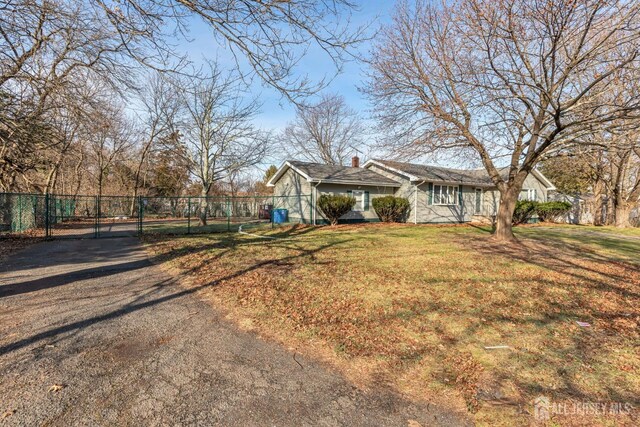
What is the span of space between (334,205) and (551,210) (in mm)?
16843

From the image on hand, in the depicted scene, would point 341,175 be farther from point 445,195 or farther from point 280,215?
point 445,195

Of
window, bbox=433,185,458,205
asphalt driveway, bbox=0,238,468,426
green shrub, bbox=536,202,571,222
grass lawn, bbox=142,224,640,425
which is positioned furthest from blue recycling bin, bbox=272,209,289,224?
green shrub, bbox=536,202,571,222

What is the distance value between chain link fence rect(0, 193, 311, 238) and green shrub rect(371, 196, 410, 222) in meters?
4.09

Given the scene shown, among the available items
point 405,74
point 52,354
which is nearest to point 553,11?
point 405,74

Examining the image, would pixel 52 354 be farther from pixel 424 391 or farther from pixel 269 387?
pixel 424 391

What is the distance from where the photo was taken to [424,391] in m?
2.92

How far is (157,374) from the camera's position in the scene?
3.10 m

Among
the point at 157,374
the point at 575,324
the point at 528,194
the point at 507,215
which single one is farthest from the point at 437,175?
the point at 157,374

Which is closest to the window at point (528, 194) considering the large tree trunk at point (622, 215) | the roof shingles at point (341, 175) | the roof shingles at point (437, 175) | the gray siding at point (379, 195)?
the roof shingles at point (437, 175)

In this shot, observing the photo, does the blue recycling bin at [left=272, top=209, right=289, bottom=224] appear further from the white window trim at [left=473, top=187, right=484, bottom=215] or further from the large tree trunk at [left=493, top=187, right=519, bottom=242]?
the white window trim at [left=473, top=187, right=484, bottom=215]

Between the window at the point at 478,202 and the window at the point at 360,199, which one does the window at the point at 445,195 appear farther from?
the window at the point at 360,199

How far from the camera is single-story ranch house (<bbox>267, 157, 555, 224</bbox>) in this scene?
62.1 feet

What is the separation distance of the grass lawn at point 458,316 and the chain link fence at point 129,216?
7467 millimetres

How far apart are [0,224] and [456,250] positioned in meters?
18.6
